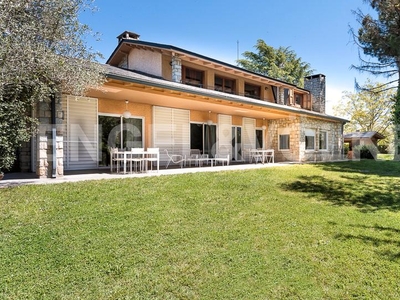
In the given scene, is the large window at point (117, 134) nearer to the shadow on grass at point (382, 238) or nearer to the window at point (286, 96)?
the shadow on grass at point (382, 238)

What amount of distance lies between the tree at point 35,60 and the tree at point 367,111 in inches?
1505

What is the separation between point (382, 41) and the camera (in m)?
15.5

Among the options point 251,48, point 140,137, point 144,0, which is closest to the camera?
point 140,137

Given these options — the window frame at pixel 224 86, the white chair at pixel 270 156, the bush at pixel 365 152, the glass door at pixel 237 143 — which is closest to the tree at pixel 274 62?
the bush at pixel 365 152

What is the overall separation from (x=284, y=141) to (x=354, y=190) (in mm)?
9499

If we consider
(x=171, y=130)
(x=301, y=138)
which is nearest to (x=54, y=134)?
(x=171, y=130)

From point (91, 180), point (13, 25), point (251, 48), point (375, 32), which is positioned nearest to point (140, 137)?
point (91, 180)

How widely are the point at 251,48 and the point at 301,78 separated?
27.8 feet

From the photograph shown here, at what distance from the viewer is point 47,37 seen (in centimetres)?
653

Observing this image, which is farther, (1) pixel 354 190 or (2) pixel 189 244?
(1) pixel 354 190

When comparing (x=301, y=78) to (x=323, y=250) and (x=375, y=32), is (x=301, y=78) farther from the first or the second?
(x=323, y=250)

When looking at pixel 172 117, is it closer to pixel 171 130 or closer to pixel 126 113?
pixel 171 130

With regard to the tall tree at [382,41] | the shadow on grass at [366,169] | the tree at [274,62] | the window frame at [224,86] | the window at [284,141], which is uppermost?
the tree at [274,62]

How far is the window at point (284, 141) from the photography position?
1691 centimetres
